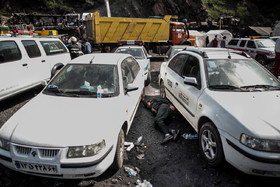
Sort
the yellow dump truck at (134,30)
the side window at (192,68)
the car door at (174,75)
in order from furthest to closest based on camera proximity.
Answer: the yellow dump truck at (134,30), the car door at (174,75), the side window at (192,68)

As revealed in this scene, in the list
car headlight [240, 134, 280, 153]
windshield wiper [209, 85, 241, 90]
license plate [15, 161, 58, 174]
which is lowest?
license plate [15, 161, 58, 174]

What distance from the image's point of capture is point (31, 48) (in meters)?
5.80

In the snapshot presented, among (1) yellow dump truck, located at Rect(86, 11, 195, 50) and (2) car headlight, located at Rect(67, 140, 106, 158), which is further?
(1) yellow dump truck, located at Rect(86, 11, 195, 50)

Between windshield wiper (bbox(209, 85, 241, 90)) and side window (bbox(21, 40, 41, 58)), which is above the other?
side window (bbox(21, 40, 41, 58))

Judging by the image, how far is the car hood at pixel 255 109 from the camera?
7.68 feet

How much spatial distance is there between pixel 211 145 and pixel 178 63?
7.64ft

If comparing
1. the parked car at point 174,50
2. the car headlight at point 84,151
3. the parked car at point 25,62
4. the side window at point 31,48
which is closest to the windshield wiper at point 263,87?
the car headlight at point 84,151

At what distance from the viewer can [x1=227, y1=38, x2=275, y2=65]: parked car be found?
435 inches

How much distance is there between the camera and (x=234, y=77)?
3438 mm

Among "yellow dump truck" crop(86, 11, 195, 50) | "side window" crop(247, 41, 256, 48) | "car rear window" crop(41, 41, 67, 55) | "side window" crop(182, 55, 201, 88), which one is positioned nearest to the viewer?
"side window" crop(182, 55, 201, 88)

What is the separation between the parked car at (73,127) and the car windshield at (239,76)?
5.02 feet

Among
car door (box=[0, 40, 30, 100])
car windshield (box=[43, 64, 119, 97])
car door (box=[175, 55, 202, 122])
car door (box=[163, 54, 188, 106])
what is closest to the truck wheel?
car door (box=[163, 54, 188, 106])

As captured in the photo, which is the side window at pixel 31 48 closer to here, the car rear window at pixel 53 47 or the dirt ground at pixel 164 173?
the car rear window at pixel 53 47

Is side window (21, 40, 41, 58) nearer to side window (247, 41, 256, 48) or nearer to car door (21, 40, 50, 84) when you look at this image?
car door (21, 40, 50, 84)
